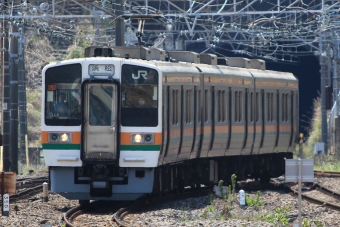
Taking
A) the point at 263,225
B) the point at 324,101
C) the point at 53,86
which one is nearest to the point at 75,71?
the point at 53,86

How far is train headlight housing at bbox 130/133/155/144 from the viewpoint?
16016 mm

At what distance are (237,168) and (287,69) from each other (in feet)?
107

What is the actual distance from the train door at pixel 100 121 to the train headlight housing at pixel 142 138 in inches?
12.9

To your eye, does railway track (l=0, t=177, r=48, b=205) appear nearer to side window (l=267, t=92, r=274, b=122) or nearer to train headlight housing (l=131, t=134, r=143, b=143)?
train headlight housing (l=131, t=134, r=143, b=143)

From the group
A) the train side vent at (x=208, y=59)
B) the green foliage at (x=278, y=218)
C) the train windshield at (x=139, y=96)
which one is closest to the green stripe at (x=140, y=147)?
the train windshield at (x=139, y=96)

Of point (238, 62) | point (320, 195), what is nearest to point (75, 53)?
point (238, 62)

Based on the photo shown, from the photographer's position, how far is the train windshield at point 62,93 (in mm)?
16141

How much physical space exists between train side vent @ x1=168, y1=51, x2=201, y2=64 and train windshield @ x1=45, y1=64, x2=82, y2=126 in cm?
399

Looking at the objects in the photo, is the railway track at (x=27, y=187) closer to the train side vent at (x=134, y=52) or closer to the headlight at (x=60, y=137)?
the headlight at (x=60, y=137)

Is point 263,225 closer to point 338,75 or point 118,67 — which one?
point 118,67

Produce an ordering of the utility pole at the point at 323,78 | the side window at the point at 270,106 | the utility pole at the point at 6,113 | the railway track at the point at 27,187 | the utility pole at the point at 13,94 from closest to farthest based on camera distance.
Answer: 1. the railway track at the point at 27,187
2. the side window at the point at 270,106
3. the utility pole at the point at 6,113
4. the utility pole at the point at 13,94
5. the utility pole at the point at 323,78

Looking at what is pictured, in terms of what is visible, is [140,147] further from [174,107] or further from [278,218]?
[278,218]

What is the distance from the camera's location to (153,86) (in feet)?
53.1

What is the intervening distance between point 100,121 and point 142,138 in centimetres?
74
